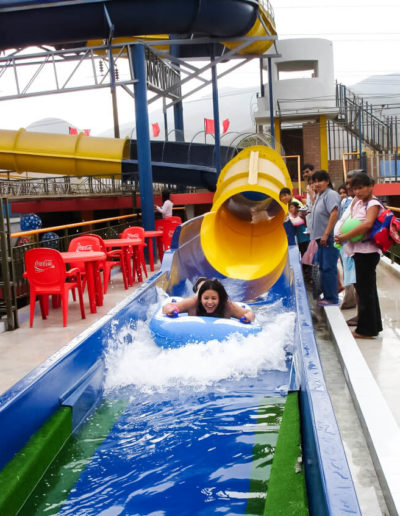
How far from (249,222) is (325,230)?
168 inches

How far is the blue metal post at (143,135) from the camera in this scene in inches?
402

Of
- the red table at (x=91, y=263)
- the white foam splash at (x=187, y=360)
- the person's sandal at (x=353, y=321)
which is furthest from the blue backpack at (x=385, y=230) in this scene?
the red table at (x=91, y=263)

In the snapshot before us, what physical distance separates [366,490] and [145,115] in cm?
868

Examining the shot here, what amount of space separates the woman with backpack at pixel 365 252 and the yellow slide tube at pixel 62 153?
9.14 m

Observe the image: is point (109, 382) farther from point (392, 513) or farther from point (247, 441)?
point (392, 513)

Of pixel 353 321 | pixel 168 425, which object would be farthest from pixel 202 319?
pixel 353 321

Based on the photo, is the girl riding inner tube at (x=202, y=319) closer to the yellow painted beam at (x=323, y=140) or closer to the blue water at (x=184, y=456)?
the blue water at (x=184, y=456)

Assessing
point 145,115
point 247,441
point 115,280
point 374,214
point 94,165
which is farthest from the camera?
point 94,165

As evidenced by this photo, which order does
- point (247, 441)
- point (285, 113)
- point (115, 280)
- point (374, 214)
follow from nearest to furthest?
point (247, 441) < point (374, 214) < point (115, 280) < point (285, 113)

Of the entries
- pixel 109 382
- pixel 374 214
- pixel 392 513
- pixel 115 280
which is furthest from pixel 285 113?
pixel 392 513

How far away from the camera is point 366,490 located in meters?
2.73

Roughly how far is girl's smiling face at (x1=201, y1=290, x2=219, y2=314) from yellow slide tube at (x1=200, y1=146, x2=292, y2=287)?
2507 mm

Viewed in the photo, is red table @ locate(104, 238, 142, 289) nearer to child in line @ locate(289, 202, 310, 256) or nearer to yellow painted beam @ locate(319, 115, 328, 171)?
child in line @ locate(289, 202, 310, 256)

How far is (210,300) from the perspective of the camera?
5078 mm
